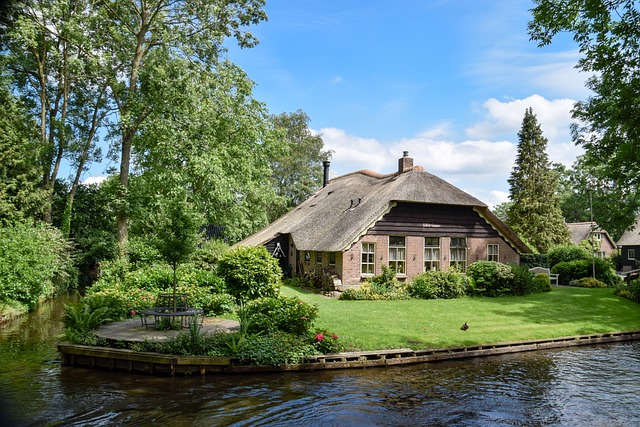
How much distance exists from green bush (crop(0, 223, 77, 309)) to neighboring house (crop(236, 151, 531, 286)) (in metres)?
12.6

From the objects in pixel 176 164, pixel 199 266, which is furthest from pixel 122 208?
pixel 199 266

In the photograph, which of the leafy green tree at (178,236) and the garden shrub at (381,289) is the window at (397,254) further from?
the leafy green tree at (178,236)

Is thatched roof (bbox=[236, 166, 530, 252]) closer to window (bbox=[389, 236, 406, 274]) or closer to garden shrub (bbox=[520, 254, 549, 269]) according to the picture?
window (bbox=[389, 236, 406, 274])

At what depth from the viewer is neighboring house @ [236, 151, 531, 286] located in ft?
77.1

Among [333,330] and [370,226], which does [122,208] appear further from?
[333,330]

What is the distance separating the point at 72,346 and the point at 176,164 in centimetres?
1514

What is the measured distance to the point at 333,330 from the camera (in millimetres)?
14258

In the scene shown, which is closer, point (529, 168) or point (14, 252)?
point (14, 252)

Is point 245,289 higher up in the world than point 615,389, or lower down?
higher up

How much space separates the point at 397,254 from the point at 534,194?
19.0 m

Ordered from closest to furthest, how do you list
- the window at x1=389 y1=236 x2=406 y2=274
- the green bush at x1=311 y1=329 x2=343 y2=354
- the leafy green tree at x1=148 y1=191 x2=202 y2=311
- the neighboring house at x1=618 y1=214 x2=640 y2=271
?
the green bush at x1=311 y1=329 x2=343 y2=354, the leafy green tree at x1=148 y1=191 x2=202 y2=311, the window at x1=389 y1=236 x2=406 y2=274, the neighboring house at x1=618 y1=214 x2=640 y2=271

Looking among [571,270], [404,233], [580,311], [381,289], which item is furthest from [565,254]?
[381,289]

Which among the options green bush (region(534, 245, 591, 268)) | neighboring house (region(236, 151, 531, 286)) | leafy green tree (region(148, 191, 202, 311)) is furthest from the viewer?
green bush (region(534, 245, 591, 268))

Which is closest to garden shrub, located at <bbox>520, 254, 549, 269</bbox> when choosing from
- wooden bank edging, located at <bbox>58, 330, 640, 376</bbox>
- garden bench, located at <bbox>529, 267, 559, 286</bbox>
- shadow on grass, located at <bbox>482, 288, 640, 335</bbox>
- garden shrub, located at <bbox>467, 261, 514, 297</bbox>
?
garden bench, located at <bbox>529, 267, 559, 286</bbox>
